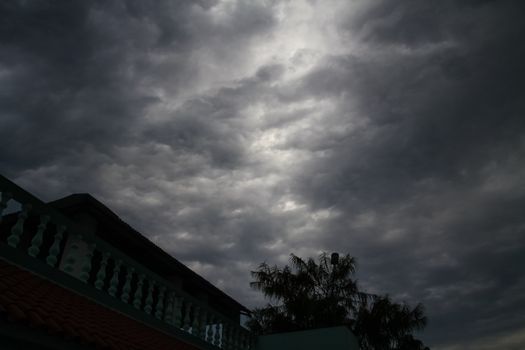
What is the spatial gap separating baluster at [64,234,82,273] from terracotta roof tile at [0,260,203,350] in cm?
38

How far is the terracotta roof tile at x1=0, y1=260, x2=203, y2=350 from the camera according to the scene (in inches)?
154

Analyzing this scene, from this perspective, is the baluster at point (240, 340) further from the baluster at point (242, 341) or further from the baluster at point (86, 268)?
the baluster at point (86, 268)

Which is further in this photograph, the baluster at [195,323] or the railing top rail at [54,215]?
the baluster at [195,323]

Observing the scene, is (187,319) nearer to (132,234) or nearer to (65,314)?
(132,234)

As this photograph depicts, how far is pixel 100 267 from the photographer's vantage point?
300 inches

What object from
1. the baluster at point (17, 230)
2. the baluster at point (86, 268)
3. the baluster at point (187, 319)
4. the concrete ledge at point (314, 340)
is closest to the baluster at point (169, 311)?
the baluster at point (187, 319)

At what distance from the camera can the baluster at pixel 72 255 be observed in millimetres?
6035

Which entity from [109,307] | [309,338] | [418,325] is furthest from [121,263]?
[418,325]

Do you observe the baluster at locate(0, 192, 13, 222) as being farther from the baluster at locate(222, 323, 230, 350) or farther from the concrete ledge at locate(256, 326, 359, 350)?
the concrete ledge at locate(256, 326, 359, 350)

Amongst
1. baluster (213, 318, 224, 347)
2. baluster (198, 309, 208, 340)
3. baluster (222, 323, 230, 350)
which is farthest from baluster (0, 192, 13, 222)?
baluster (222, 323, 230, 350)

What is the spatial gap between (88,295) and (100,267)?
143cm

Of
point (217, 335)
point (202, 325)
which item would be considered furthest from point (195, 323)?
point (217, 335)

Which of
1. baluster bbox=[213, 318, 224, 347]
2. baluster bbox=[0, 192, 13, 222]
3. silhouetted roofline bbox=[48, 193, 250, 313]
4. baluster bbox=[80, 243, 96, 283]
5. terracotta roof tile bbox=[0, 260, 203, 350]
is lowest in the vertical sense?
terracotta roof tile bbox=[0, 260, 203, 350]

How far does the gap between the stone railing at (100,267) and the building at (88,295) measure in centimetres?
1
